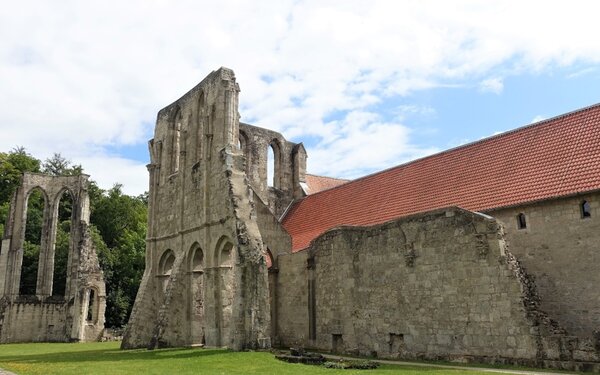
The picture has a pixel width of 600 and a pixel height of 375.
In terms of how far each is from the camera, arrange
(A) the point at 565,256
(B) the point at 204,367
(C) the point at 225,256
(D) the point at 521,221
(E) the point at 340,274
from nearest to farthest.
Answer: (B) the point at 204,367 < (A) the point at 565,256 < (D) the point at 521,221 < (E) the point at 340,274 < (C) the point at 225,256

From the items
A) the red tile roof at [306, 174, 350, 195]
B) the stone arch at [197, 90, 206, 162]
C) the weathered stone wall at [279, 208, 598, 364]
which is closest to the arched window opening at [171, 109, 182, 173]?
the stone arch at [197, 90, 206, 162]

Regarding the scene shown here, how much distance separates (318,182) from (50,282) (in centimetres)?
1849

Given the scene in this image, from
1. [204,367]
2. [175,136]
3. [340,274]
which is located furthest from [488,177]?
[175,136]

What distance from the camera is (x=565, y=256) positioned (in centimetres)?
1681

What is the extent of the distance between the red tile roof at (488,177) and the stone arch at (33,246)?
18.8 metres

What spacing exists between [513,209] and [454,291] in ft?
14.3

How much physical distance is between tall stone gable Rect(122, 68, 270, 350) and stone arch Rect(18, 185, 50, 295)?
1433cm

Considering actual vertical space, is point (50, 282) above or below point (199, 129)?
below

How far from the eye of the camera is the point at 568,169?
700 inches

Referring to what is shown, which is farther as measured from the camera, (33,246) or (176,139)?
(33,246)

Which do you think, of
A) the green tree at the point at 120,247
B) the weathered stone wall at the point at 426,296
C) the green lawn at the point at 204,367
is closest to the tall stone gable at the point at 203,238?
the green lawn at the point at 204,367

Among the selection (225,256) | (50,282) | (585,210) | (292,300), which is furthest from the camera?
(50,282)

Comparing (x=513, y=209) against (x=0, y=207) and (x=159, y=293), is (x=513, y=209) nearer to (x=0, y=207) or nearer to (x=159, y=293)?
(x=159, y=293)

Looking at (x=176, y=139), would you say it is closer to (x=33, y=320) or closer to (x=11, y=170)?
(x=33, y=320)
